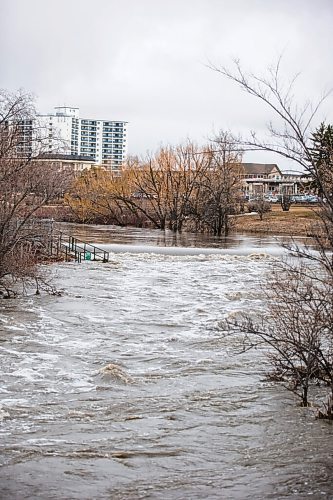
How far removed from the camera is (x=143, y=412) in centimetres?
1251

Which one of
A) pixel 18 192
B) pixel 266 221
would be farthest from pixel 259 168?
pixel 18 192

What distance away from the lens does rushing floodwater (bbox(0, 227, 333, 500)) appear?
9.17 metres

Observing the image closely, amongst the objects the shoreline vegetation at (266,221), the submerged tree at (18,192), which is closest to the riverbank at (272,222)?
the shoreline vegetation at (266,221)

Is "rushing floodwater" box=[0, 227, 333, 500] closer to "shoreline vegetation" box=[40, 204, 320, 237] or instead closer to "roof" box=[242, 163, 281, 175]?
"shoreline vegetation" box=[40, 204, 320, 237]

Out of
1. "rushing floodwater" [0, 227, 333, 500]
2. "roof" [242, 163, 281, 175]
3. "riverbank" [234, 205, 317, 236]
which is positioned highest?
"roof" [242, 163, 281, 175]

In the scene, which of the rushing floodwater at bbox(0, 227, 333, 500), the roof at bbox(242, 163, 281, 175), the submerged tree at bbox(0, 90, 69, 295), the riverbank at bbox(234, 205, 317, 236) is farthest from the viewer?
the roof at bbox(242, 163, 281, 175)

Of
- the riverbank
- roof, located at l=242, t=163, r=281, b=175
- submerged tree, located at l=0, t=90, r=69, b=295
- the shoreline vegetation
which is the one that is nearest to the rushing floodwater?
submerged tree, located at l=0, t=90, r=69, b=295

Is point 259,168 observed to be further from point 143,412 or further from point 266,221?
point 143,412

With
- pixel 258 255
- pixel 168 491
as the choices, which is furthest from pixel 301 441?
pixel 258 255

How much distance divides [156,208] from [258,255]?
28549 mm

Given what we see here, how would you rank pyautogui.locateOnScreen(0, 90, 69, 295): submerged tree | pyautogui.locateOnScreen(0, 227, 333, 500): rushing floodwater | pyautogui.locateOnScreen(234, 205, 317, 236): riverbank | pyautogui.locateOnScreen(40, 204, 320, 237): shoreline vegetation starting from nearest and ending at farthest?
pyautogui.locateOnScreen(0, 227, 333, 500): rushing floodwater
pyautogui.locateOnScreen(0, 90, 69, 295): submerged tree
pyautogui.locateOnScreen(40, 204, 320, 237): shoreline vegetation
pyautogui.locateOnScreen(234, 205, 317, 236): riverbank

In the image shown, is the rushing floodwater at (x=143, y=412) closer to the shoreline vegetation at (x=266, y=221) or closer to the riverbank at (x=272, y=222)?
the shoreline vegetation at (x=266, y=221)

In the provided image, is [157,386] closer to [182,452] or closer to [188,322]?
[182,452]

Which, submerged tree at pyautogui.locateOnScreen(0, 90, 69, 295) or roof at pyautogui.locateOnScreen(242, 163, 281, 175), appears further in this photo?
roof at pyautogui.locateOnScreen(242, 163, 281, 175)
